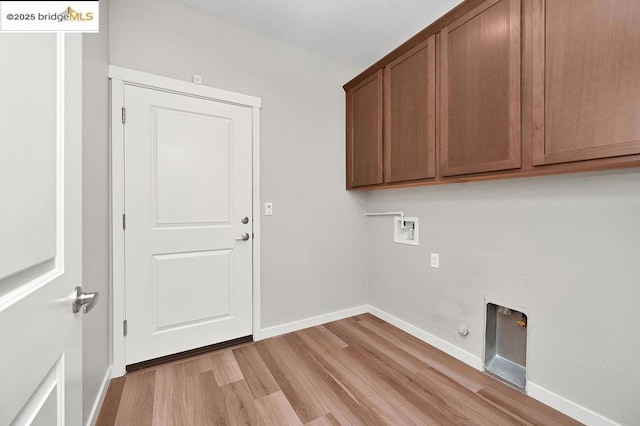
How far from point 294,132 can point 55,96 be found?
2.05 meters

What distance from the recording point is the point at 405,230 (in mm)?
2545

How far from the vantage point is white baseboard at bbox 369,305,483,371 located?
1.94 meters

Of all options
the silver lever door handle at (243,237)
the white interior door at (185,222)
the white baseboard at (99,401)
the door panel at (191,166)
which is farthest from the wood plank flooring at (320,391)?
the door panel at (191,166)

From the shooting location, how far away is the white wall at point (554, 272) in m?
1.31

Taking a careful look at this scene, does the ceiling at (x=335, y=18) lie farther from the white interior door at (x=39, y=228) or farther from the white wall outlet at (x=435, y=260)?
the white wall outlet at (x=435, y=260)

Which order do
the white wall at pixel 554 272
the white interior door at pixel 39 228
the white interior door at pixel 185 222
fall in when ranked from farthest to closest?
the white interior door at pixel 185 222 → the white wall at pixel 554 272 → the white interior door at pixel 39 228

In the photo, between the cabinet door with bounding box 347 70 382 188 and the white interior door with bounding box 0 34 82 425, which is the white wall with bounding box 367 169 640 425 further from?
the white interior door with bounding box 0 34 82 425

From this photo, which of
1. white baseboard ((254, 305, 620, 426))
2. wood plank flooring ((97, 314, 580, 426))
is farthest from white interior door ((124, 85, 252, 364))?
white baseboard ((254, 305, 620, 426))

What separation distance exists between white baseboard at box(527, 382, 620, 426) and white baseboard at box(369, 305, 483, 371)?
320 mm

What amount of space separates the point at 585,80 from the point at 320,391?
220 cm

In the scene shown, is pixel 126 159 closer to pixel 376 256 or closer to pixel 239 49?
pixel 239 49

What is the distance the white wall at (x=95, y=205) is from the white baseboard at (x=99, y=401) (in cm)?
3

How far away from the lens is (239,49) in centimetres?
224

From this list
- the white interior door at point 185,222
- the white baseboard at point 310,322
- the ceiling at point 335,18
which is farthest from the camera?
the white baseboard at point 310,322
